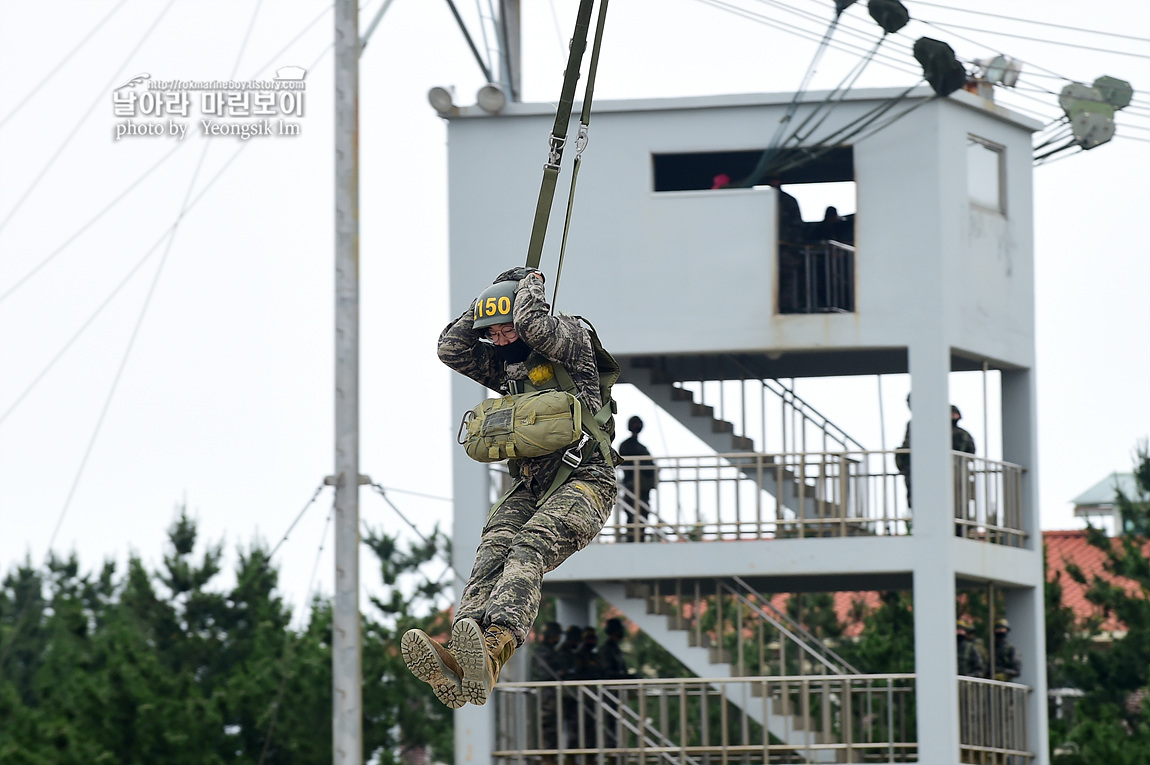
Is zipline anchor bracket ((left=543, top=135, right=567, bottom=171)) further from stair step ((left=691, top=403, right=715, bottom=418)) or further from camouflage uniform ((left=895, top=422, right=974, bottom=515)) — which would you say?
stair step ((left=691, top=403, right=715, bottom=418))

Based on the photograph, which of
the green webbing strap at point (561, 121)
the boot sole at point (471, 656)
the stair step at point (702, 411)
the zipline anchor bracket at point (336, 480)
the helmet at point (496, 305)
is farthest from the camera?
the stair step at point (702, 411)

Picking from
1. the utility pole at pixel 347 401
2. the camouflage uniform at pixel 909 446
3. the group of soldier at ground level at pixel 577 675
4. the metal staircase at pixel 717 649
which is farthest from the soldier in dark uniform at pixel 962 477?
the utility pole at pixel 347 401

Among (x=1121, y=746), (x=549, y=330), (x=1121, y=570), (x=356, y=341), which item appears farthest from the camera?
(x=1121, y=570)

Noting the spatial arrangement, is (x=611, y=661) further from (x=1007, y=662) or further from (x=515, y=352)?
(x=515, y=352)

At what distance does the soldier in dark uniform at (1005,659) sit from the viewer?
27.4 m

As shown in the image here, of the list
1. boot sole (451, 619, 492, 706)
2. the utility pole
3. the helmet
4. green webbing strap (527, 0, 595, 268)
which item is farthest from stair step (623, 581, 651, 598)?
boot sole (451, 619, 492, 706)

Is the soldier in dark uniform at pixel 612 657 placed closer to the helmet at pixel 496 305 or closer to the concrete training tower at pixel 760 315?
the concrete training tower at pixel 760 315

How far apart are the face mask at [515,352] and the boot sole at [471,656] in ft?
6.11

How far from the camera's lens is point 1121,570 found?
3938 centimetres

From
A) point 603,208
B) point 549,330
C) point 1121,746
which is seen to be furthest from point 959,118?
point 549,330

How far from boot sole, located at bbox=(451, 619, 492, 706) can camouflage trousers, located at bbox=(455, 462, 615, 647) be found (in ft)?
0.98

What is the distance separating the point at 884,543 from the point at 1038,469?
10.1 ft

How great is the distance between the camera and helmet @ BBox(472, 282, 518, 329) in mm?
12680

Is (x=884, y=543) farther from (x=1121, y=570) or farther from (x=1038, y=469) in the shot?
(x=1121, y=570)
